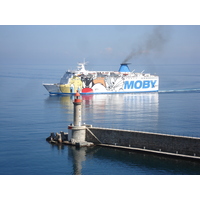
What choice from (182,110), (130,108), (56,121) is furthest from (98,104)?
(56,121)

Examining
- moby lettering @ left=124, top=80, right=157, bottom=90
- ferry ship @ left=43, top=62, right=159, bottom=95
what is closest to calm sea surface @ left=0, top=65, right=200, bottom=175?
ferry ship @ left=43, top=62, right=159, bottom=95

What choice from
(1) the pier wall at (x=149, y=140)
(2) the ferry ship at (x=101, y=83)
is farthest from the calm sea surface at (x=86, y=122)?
(2) the ferry ship at (x=101, y=83)

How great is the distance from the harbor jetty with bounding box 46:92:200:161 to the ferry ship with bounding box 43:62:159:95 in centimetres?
2116

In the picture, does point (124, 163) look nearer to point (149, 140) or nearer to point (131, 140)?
point (149, 140)

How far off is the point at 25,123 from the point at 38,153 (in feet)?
20.9

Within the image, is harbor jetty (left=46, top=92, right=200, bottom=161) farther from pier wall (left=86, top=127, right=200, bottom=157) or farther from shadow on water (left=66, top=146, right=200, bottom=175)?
shadow on water (left=66, top=146, right=200, bottom=175)

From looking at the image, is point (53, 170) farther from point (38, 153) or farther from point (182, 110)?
point (182, 110)

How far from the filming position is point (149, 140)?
51.0ft

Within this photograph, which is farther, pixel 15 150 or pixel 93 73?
pixel 93 73

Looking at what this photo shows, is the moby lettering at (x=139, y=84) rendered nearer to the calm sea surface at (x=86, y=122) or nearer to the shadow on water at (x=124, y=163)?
the calm sea surface at (x=86, y=122)

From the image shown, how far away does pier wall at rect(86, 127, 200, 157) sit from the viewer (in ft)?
47.8

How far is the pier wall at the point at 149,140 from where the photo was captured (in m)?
14.6

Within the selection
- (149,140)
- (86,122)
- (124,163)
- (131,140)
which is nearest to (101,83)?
(86,122)

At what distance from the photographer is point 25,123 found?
2200 centimetres
